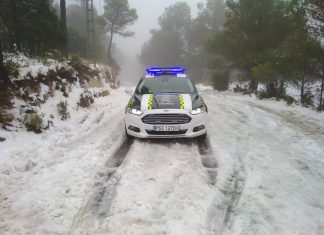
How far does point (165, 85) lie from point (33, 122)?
3.73 m

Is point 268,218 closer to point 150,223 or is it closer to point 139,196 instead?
point 150,223

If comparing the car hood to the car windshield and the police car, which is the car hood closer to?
the police car

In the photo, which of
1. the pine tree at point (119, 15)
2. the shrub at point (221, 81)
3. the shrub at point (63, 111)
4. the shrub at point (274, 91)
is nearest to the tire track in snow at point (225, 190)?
the shrub at point (63, 111)

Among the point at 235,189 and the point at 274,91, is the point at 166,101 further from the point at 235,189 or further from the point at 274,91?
the point at 274,91

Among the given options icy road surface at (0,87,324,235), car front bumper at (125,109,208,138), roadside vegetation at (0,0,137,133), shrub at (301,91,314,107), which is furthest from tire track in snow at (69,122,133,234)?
shrub at (301,91,314,107)

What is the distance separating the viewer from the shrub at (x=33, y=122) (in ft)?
28.3

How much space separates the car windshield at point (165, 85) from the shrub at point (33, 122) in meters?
2.76

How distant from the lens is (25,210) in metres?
4.83

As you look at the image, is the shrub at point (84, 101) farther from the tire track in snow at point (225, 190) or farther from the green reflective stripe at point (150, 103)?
the tire track in snow at point (225, 190)

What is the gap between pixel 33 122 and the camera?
8.67 metres

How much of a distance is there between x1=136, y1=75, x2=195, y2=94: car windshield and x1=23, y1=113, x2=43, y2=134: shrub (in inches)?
109

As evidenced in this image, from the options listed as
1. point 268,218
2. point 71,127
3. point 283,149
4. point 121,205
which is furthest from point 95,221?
point 71,127

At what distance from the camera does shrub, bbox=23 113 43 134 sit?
862 cm

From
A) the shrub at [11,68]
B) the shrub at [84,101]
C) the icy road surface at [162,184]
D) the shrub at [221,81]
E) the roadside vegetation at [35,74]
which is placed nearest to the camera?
the icy road surface at [162,184]
